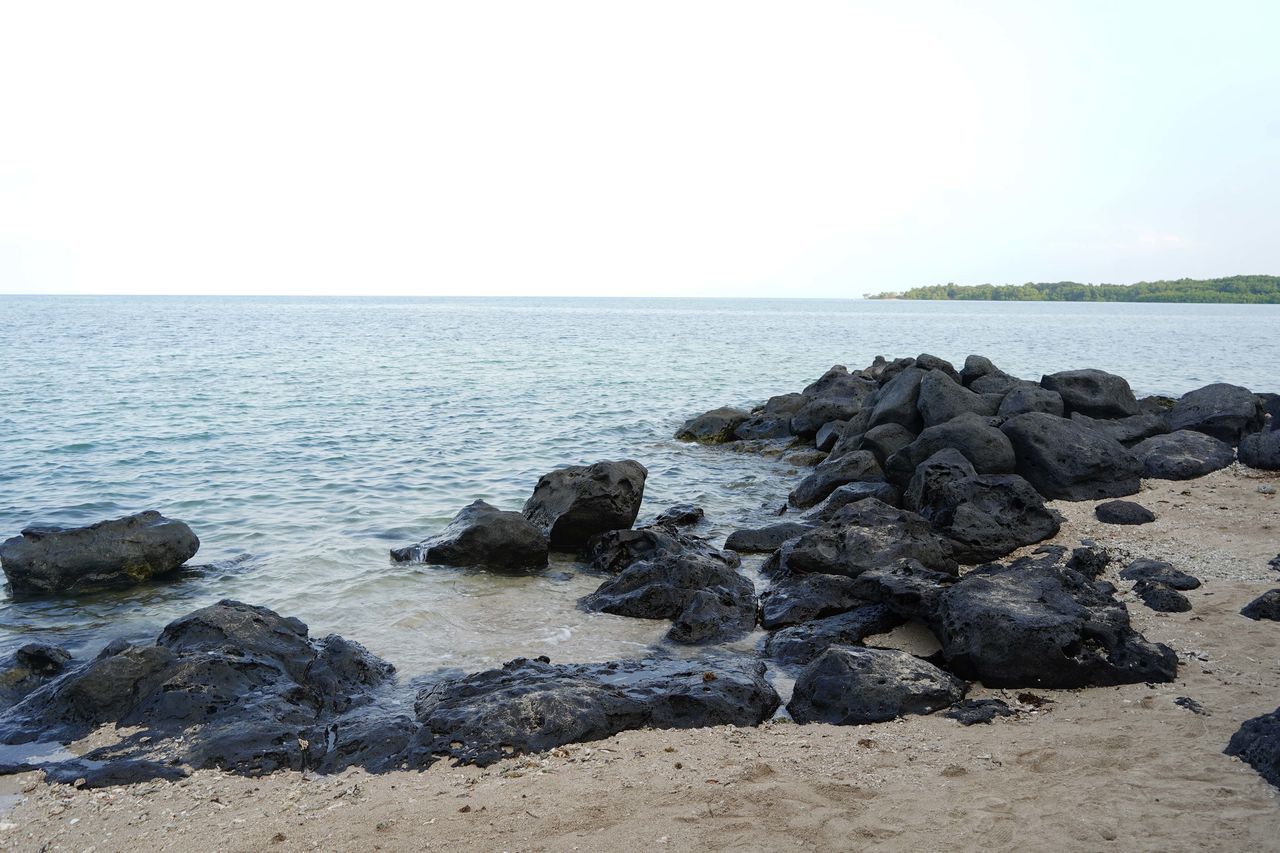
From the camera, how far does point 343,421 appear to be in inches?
Answer: 1021

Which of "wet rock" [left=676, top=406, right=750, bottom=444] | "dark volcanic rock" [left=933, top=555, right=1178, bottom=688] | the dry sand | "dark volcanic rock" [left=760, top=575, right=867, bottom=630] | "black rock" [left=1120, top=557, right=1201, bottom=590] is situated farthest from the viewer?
"wet rock" [left=676, top=406, right=750, bottom=444]

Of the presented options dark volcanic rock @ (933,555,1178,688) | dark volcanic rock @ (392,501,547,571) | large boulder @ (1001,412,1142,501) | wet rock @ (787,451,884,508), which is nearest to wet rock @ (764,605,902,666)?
dark volcanic rock @ (933,555,1178,688)

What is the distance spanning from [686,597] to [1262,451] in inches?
416

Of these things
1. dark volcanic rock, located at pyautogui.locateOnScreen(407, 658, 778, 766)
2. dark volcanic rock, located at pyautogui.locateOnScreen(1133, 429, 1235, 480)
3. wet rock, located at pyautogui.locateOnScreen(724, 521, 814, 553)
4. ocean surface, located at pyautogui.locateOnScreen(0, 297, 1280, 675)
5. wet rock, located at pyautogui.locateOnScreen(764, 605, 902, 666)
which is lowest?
ocean surface, located at pyautogui.locateOnScreen(0, 297, 1280, 675)

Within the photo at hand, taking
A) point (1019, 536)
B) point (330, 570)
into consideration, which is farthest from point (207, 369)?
point (1019, 536)

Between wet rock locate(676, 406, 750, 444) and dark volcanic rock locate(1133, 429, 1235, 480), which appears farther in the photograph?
wet rock locate(676, 406, 750, 444)

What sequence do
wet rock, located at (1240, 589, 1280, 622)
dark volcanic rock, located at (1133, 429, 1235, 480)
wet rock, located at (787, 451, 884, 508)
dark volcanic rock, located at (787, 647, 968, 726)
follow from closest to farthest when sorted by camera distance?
dark volcanic rock, located at (787, 647, 968, 726) < wet rock, located at (1240, 589, 1280, 622) < dark volcanic rock, located at (1133, 429, 1235, 480) < wet rock, located at (787, 451, 884, 508)

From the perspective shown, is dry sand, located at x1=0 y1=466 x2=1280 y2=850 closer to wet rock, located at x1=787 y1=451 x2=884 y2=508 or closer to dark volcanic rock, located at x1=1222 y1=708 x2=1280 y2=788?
dark volcanic rock, located at x1=1222 y1=708 x2=1280 y2=788

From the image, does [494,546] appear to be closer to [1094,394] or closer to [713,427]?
[713,427]

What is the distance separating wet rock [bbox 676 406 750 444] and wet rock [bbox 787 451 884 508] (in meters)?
7.46

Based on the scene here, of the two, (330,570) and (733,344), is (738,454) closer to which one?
(330,570)

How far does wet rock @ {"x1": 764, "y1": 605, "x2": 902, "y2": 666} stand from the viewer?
28.3ft

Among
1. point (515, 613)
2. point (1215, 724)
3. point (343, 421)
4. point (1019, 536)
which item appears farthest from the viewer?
point (343, 421)

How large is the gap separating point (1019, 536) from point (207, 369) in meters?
38.4
